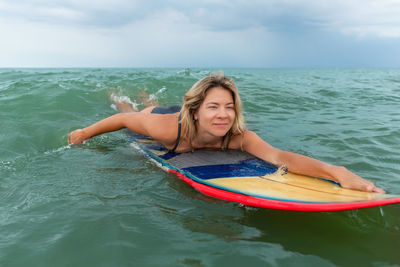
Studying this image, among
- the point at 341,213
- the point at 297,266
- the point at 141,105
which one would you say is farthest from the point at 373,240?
the point at 141,105

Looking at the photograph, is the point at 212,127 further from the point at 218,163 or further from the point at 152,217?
the point at 152,217

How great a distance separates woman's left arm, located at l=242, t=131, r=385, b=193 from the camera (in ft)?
8.73

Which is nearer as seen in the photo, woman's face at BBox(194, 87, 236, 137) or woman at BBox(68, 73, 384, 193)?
woman at BBox(68, 73, 384, 193)

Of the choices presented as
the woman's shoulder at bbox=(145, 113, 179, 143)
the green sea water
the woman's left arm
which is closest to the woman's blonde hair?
the woman's shoulder at bbox=(145, 113, 179, 143)

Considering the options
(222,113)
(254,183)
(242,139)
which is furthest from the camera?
(242,139)

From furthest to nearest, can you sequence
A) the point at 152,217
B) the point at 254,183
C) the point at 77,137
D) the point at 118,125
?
1. the point at 77,137
2. the point at 118,125
3. the point at 254,183
4. the point at 152,217

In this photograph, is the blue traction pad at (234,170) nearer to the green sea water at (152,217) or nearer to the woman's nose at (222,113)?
the green sea water at (152,217)

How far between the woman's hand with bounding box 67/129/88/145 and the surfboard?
1028mm

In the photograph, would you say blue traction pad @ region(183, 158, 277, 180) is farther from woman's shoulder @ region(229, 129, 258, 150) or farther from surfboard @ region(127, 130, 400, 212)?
woman's shoulder @ region(229, 129, 258, 150)

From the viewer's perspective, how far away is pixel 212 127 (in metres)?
3.45

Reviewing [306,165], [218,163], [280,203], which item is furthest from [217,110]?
[280,203]

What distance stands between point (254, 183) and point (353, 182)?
34.6 inches

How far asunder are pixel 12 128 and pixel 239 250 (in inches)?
199

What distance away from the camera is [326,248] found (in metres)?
2.14
